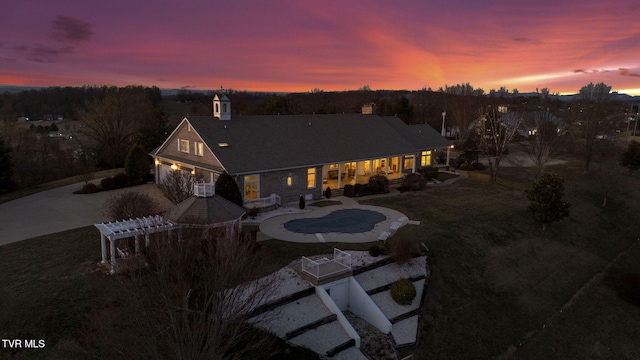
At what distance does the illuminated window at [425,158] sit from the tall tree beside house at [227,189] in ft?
82.6

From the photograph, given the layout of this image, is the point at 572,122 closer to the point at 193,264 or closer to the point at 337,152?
the point at 337,152

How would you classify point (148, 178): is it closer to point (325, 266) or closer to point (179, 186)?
point (179, 186)

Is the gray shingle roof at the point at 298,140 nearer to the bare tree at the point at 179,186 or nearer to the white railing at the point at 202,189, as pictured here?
the bare tree at the point at 179,186

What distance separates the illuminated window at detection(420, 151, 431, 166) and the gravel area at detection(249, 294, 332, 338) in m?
30.2

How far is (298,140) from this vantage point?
34500 mm

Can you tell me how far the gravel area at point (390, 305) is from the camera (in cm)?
1833

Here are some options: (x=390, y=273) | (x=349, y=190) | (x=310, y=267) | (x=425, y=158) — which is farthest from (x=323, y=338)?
(x=425, y=158)

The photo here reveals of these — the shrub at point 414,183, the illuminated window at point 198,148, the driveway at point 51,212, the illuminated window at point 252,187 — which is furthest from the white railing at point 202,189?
the shrub at point 414,183

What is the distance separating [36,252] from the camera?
67.3ft

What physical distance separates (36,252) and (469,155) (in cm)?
4628

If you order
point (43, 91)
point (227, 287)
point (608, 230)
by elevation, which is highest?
point (43, 91)

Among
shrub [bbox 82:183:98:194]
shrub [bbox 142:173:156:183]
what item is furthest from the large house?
shrub [bbox 82:183:98:194]

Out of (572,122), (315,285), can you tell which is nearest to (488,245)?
(315,285)

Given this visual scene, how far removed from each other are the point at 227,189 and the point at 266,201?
4.49 metres
